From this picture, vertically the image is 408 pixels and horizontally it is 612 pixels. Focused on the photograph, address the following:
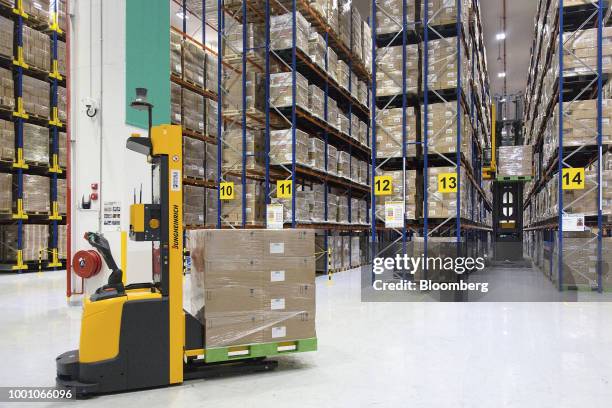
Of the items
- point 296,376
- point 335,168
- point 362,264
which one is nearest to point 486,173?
point 362,264

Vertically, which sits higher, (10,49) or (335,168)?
(10,49)

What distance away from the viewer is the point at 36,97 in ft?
41.0

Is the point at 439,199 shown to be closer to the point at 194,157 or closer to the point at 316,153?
the point at 316,153

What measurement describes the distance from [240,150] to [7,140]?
5715 mm

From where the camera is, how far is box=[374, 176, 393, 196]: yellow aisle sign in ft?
28.8

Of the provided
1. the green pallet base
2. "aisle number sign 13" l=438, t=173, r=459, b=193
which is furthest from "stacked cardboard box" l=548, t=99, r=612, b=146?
the green pallet base

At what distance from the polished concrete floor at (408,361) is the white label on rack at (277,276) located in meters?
0.74

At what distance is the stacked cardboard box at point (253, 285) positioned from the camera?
391 centimetres

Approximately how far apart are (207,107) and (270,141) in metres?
3.79

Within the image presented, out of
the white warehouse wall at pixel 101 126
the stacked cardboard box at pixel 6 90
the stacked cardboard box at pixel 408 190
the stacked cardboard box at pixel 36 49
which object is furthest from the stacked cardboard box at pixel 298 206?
the stacked cardboard box at pixel 36 49

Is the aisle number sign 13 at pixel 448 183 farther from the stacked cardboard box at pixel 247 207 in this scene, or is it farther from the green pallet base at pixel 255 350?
the green pallet base at pixel 255 350

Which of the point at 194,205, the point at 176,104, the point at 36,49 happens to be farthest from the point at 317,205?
the point at 36,49

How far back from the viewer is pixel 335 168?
41.7 feet

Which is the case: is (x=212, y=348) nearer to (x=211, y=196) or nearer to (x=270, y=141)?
(x=270, y=141)
